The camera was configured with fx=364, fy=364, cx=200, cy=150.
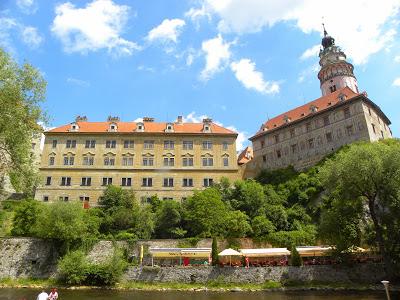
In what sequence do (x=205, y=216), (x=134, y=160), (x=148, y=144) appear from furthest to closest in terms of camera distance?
(x=148, y=144), (x=134, y=160), (x=205, y=216)

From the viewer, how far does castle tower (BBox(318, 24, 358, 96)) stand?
2566 inches

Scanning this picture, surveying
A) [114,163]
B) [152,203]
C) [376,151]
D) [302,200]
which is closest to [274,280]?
[376,151]

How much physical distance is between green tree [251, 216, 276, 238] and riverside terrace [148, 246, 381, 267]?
2.96 metres

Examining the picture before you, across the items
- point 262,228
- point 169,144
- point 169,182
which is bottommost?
point 262,228

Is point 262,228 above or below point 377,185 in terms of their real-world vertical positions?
below

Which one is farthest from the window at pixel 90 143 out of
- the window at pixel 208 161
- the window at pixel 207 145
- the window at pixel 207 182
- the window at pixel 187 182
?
the window at pixel 207 182

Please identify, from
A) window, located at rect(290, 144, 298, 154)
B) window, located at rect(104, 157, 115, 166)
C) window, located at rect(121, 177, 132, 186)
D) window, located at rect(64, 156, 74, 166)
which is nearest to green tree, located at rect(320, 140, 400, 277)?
window, located at rect(290, 144, 298, 154)

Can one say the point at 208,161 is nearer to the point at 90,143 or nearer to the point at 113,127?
the point at 113,127

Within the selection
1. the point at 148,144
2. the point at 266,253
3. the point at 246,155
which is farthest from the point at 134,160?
the point at 266,253

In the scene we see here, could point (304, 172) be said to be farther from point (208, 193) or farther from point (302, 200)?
point (208, 193)

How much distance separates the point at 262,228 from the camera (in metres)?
36.1

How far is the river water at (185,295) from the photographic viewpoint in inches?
926

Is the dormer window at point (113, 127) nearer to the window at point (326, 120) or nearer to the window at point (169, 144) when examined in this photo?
the window at point (169, 144)

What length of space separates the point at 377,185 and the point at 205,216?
1703 centimetres
